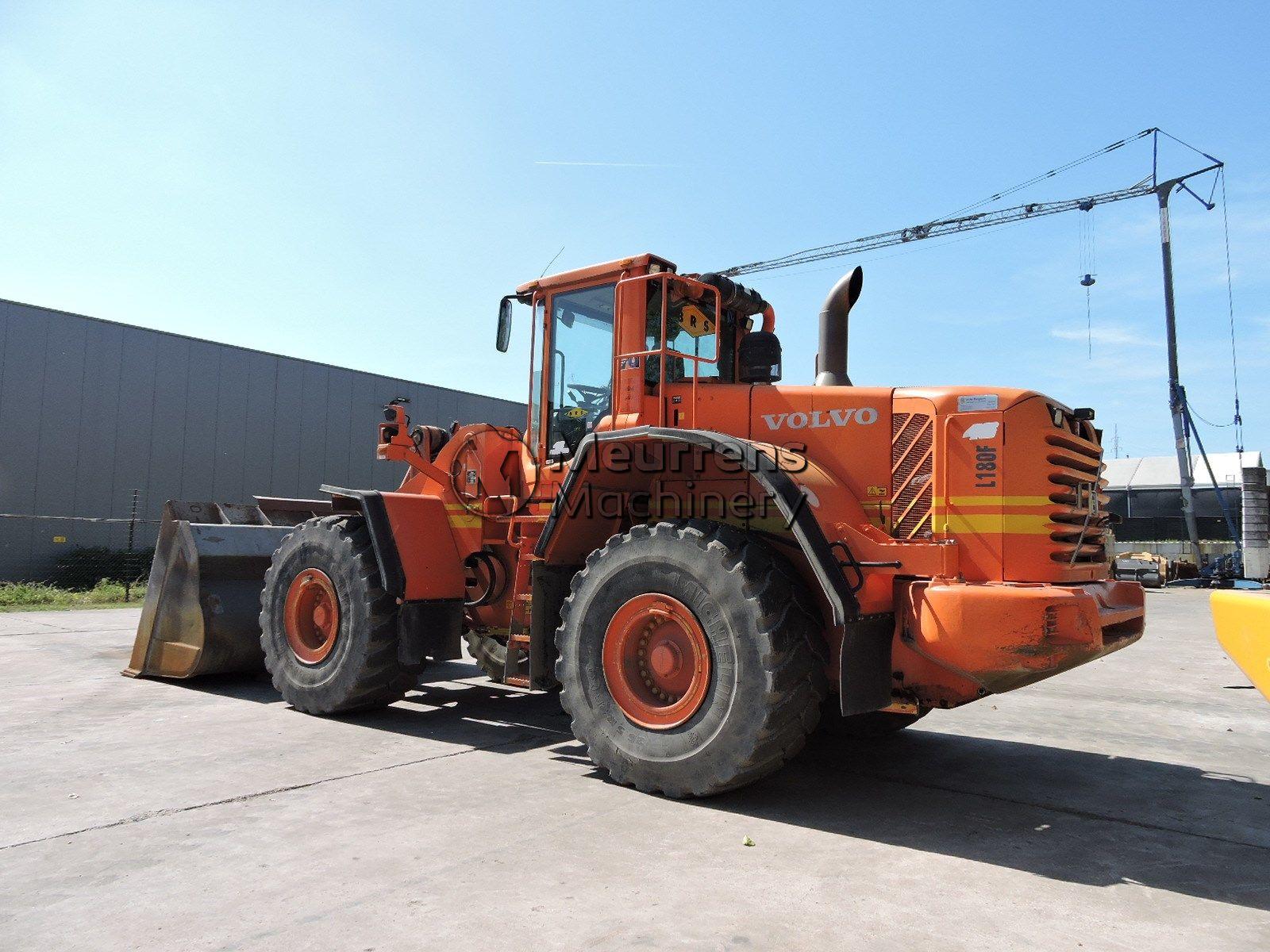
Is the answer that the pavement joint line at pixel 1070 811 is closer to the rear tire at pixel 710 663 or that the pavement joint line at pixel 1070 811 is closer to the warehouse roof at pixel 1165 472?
the rear tire at pixel 710 663

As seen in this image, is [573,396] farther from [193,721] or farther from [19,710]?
[19,710]

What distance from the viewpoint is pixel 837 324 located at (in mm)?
6102

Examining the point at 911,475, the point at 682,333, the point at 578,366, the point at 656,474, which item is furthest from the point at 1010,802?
the point at 578,366

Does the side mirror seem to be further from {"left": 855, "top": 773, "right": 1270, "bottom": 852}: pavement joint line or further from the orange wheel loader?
{"left": 855, "top": 773, "right": 1270, "bottom": 852}: pavement joint line

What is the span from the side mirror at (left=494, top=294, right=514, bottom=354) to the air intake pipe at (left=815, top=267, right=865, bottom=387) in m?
2.35

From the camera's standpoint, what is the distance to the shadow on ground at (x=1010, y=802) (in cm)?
390

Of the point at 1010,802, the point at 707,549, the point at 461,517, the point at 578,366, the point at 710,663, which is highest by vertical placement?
the point at 578,366

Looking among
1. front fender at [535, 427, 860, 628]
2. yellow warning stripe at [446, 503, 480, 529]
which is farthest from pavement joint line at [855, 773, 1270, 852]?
yellow warning stripe at [446, 503, 480, 529]

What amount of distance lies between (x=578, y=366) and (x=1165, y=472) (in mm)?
48808

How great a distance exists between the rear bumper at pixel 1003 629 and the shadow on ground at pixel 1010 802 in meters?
0.76

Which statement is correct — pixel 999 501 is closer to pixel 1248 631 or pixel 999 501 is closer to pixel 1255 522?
pixel 1248 631

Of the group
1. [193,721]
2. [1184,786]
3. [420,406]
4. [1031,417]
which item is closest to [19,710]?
[193,721]

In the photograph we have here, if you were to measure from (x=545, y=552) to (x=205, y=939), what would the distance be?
2995 millimetres

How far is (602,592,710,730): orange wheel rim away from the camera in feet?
15.4
